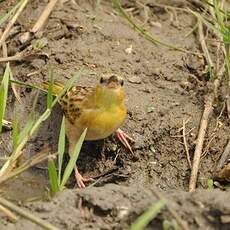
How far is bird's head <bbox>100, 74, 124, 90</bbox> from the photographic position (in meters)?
4.82

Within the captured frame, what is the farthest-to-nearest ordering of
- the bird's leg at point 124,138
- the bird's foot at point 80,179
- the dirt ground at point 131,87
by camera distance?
the bird's leg at point 124,138 → the dirt ground at point 131,87 → the bird's foot at point 80,179

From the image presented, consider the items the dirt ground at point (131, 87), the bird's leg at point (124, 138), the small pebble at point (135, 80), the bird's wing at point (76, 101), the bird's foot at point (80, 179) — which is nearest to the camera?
the bird's foot at point (80, 179)

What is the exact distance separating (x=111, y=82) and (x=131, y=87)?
0.71 meters

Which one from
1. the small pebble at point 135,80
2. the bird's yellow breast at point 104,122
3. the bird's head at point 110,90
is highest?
the bird's head at point 110,90

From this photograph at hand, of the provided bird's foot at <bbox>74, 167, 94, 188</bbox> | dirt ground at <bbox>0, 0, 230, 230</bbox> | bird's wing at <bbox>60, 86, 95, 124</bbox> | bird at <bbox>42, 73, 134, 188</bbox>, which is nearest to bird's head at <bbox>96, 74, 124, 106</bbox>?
bird at <bbox>42, 73, 134, 188</bbox>

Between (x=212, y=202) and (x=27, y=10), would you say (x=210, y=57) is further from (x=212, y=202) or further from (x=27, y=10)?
(x=212, y=202)

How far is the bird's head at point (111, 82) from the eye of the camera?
15.8 feet

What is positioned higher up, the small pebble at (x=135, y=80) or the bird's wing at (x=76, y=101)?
the small pebble at (x=135, y=80)

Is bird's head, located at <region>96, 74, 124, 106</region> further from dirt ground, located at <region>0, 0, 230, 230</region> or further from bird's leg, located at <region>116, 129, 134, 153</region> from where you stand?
dirt ground, located at <region>0, 0, 230, 230</region>

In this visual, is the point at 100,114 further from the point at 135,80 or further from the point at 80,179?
the point at 135,80

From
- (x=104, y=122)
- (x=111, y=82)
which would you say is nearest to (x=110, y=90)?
(x=111, y=82)

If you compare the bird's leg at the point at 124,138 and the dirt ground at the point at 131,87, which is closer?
the dirt ground at the point at 131,87

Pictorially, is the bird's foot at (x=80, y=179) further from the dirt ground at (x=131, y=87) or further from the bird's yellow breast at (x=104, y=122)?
the bird's yellow breast at (x=104, y=122)

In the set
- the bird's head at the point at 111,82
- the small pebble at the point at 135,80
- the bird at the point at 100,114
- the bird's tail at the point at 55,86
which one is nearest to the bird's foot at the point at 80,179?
the bird at the point at 100,114
